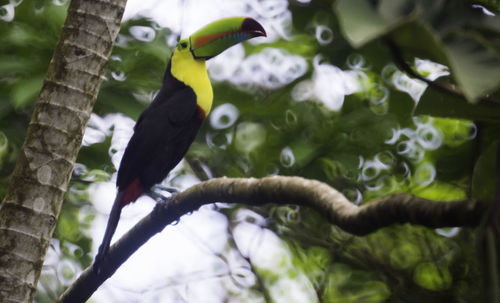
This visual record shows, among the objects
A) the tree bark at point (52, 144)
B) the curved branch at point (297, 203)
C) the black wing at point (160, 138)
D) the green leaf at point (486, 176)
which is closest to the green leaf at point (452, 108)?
the green leaf at point (486, 176)

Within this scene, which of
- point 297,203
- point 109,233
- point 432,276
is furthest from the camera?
point 432,276

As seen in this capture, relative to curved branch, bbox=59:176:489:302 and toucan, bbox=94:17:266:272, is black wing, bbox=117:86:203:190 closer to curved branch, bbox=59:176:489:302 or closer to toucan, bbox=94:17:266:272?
toucan, bbox=94:17:266:272

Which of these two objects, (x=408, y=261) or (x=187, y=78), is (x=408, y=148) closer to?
(x=408, y=261)

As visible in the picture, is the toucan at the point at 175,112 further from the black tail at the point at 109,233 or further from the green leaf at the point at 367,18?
the green leaf at the point at 367,18

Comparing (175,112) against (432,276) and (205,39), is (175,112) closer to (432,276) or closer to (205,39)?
(205,39)

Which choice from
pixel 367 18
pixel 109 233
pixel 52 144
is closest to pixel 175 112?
pixel 109 233

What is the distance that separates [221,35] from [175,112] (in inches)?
17.3

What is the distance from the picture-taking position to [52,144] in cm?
212

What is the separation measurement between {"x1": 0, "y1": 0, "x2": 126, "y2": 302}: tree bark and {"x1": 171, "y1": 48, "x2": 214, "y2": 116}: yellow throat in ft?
3.06

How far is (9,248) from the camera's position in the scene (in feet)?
6.58

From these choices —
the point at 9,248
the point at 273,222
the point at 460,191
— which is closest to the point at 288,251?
the point at 273,222

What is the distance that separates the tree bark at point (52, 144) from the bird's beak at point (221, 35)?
0.75 metres

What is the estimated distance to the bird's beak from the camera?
294 centimetres

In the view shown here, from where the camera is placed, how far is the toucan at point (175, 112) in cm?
302
